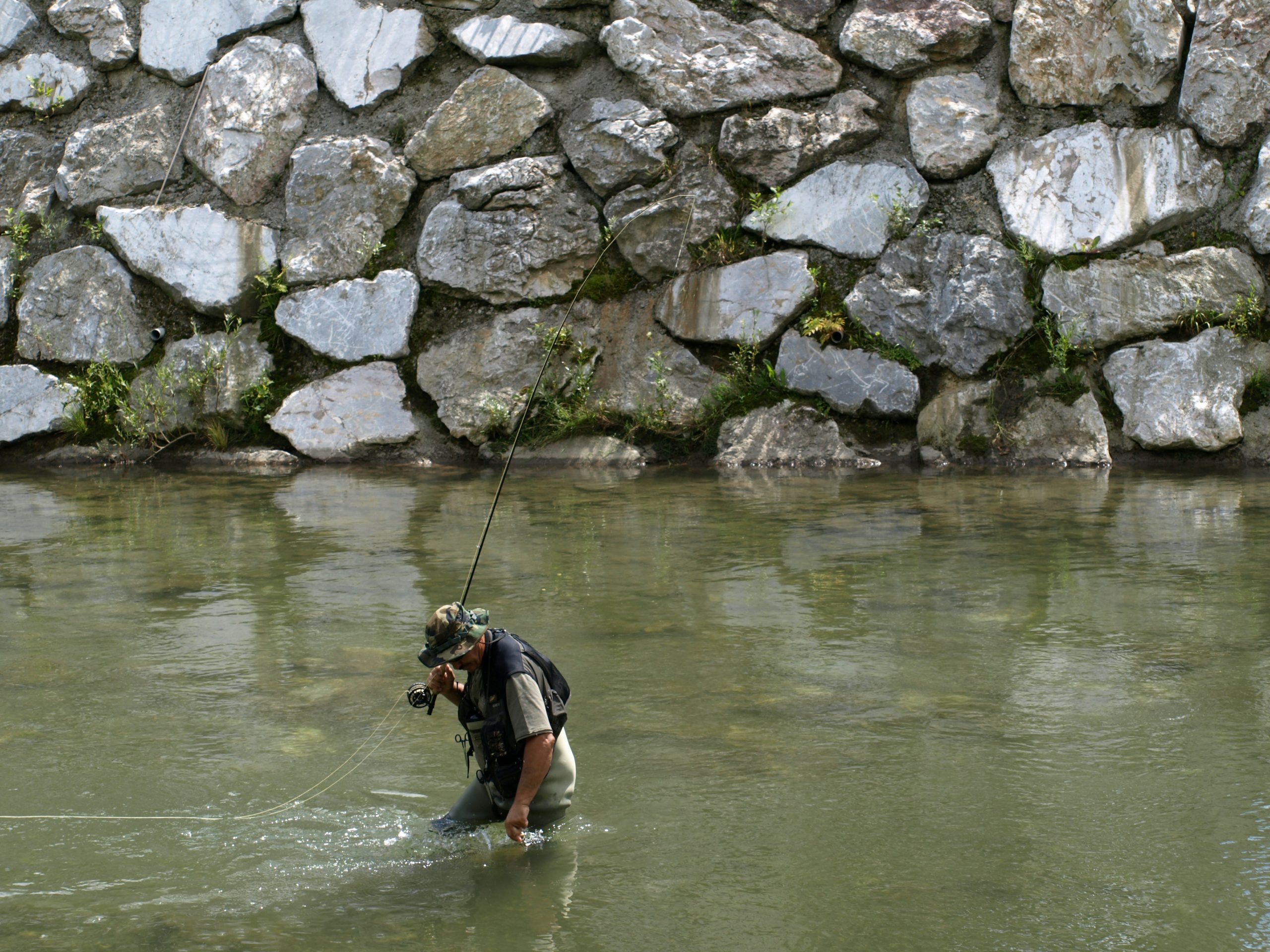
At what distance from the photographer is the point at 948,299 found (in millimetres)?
8969

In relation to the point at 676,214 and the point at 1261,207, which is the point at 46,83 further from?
the point at 1261,207

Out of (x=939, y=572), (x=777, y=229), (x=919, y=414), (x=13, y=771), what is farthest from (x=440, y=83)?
(x=13, y=771)

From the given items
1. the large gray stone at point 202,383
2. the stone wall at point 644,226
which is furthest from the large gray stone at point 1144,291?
the large gray stone at point 202,383

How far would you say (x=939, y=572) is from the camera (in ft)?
19.1

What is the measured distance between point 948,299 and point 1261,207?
2.11 m

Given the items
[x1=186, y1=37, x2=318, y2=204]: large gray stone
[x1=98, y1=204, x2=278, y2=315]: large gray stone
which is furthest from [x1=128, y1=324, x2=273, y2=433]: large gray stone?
[x1=186, y1=37, x2=318, y2=204]: large gray stone

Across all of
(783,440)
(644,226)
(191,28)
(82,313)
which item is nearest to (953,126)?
(644,226)

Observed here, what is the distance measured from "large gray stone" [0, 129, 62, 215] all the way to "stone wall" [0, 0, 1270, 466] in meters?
0.03

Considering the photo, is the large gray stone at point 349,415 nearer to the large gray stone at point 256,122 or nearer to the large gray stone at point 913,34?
the large gray stone at point 256,122

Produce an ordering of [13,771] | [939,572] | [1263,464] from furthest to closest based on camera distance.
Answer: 1. [1263,464]
2. [939,572]
3. [13,771]

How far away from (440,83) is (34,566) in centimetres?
555

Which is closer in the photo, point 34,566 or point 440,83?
point 34,566

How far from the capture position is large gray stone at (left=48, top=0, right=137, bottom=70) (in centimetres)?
1083

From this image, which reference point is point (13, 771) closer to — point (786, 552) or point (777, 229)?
point (786, 552)
